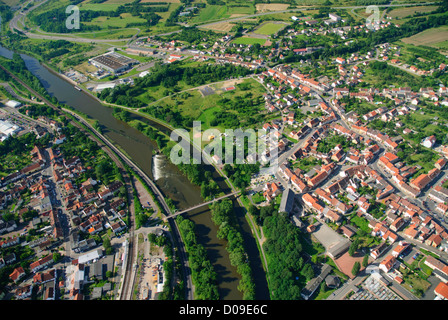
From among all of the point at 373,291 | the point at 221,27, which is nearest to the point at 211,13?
the point at 221,27

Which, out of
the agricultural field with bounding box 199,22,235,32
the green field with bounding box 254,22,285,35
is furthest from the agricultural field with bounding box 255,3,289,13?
the agricultural field with bounding box 199,22,235,32

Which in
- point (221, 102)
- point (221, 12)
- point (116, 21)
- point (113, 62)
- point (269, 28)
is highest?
point (221, 12)

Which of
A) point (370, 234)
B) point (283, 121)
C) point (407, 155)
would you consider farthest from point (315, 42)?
point (370, 234)

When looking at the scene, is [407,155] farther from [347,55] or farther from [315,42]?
[315,42]

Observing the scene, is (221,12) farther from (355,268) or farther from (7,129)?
(355,268)

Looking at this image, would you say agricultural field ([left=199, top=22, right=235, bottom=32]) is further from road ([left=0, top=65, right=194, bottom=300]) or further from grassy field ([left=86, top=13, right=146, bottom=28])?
road ([left=0, top=65, right=194, bottom=300])
